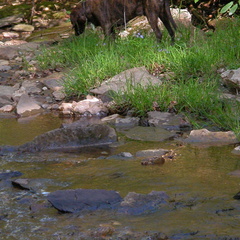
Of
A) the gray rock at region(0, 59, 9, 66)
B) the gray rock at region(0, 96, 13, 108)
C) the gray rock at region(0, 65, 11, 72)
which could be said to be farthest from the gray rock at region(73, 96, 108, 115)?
the gray rock at region(0, 59, 9, 66)

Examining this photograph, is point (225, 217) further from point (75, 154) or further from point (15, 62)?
point (15, 62)

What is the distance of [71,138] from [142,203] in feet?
6.51

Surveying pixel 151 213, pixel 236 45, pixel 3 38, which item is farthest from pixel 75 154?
pixel 3 38

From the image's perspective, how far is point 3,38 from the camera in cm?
1474

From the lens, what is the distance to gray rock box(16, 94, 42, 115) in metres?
6.99

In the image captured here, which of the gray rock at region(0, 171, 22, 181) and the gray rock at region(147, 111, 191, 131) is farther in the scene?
the gray rock at region(147, 111, 191, 131)

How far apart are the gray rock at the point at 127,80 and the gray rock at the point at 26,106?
2.56 feet

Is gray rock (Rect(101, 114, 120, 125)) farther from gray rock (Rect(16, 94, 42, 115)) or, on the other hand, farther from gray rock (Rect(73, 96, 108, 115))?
gray rock (Rect(16, 94, 42, 115))

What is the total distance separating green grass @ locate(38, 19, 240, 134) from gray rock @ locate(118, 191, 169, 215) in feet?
6.26

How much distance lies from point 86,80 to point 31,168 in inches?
125

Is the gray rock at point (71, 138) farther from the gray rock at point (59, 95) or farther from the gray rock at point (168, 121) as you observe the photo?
the gray rock at point (59, 95)

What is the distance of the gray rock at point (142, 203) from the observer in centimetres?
310

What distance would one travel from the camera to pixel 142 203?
317cm

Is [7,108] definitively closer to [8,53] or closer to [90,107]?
[90,107]
